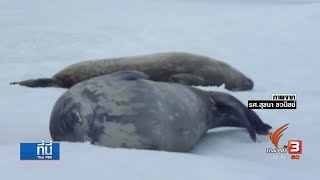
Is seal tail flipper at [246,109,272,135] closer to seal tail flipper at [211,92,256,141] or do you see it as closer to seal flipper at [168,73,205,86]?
seal tail flipper at [211,92,256,141]

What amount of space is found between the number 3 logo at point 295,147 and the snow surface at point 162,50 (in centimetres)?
5

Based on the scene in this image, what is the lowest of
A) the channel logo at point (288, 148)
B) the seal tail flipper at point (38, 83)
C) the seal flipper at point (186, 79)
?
the channel logo at point (288, 148)

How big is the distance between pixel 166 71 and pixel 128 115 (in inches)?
136

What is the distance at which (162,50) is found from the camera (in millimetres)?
9422

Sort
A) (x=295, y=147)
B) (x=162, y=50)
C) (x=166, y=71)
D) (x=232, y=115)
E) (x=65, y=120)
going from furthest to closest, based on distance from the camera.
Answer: (x=162, y=50), (x=166, y=71), (x=232, y=115), (x=295, y=147), (x=65, y=120)

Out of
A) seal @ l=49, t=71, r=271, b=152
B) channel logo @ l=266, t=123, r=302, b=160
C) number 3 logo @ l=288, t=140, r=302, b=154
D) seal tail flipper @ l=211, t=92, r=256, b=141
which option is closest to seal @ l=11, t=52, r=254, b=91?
seal tail flipper @ l=211, t=92, r=256, b=141

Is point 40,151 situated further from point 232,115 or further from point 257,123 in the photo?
point 257,123

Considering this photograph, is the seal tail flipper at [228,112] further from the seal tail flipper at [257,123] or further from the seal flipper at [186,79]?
the seal flipper at [186,79]

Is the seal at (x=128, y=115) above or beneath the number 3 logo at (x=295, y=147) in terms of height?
above

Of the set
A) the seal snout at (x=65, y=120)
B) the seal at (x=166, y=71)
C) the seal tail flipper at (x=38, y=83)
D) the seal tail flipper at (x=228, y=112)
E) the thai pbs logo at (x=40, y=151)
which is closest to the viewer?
the thai pbs logo at (x=40, y=151)

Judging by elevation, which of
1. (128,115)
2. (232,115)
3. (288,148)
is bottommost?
(288,148)

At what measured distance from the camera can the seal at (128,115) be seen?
3.24 m

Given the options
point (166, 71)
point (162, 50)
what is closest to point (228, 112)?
point (166, 71)

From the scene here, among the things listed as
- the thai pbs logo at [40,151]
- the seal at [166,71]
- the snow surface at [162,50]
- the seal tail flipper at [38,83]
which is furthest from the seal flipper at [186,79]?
the thai pbs logo at [40,151]
